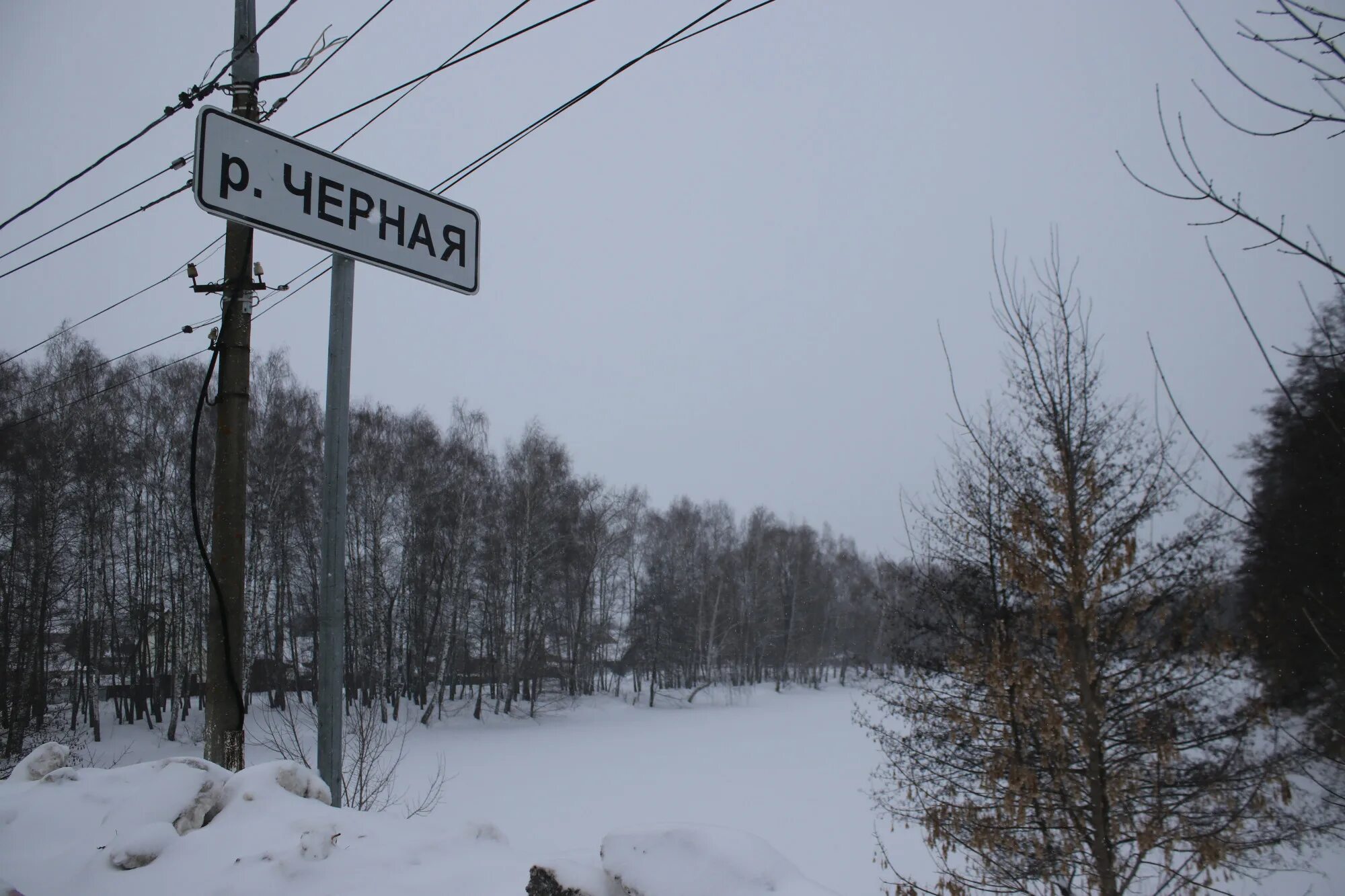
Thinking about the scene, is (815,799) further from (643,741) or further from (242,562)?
(242,562)

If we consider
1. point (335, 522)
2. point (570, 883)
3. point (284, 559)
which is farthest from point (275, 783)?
point (284, 559)

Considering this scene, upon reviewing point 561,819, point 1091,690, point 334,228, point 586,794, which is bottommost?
point 586,794

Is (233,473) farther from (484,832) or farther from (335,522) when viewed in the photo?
(484,832)

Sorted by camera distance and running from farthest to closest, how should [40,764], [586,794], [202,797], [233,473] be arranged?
[586,794] → [233,473] → [40,764] → [202,797]

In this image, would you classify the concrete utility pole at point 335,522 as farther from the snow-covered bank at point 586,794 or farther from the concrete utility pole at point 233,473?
the concrete utility pole at point 233,473

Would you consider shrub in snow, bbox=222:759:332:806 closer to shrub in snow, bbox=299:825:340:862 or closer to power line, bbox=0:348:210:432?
shrub in snow, bbox=299:825:340:862

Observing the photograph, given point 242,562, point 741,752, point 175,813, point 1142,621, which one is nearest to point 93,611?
point 741,752

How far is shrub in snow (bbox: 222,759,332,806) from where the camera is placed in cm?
268

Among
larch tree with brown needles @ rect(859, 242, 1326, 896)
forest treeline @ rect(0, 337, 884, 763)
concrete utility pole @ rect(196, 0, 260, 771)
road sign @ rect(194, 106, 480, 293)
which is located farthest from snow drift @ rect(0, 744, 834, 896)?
forest treeline @ rect(0, 337, 884, 763)

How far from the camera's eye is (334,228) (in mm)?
2301

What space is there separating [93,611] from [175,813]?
988 inches

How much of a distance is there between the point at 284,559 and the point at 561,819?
1468cm

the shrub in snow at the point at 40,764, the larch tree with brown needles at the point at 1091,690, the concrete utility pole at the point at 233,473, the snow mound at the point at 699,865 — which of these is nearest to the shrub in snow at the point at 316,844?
the snow mound at the point at 699,865

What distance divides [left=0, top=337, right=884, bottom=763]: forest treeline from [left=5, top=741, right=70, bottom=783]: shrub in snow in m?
10.1
